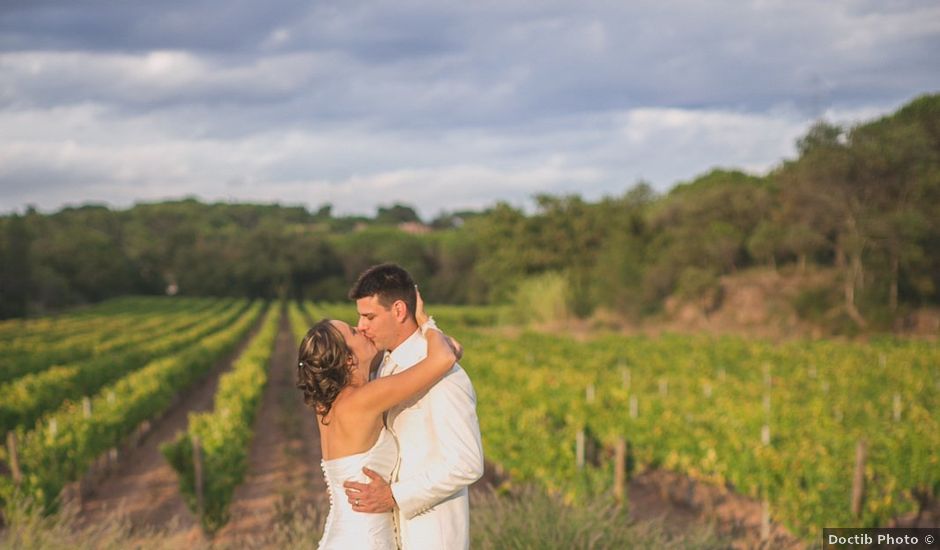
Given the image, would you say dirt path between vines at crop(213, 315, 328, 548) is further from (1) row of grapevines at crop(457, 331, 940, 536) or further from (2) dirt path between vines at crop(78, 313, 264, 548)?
(1) row of grapevines at crop(457, 331, 940, 536)

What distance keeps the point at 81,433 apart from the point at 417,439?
34.0ft

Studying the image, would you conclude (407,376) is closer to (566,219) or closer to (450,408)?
(450,408)

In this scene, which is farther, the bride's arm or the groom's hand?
the groom's hand

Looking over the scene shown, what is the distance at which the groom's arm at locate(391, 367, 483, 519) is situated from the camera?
2529 millimetres

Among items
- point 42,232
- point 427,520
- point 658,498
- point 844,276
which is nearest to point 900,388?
point 658,498

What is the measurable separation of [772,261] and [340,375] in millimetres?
36409

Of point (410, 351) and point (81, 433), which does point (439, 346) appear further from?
point (81, 433)

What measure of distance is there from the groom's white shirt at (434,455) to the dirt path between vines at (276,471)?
11.6 ft

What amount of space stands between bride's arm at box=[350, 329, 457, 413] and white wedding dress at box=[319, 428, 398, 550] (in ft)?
0.79

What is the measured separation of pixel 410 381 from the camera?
2.48m

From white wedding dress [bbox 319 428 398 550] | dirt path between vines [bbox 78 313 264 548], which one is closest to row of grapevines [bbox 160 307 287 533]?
dirt path between vines [bbox 78 313 264 548]

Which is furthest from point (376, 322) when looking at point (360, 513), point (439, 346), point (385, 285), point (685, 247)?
point (685, 247)

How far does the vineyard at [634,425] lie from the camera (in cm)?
820

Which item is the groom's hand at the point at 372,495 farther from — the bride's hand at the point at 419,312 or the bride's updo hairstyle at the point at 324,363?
the bride's hand at the point at 419,312
